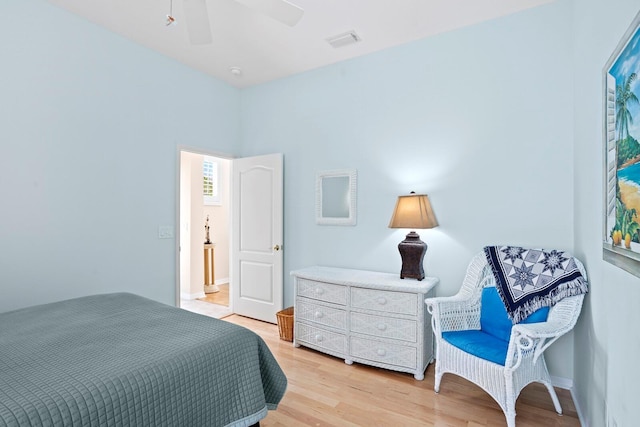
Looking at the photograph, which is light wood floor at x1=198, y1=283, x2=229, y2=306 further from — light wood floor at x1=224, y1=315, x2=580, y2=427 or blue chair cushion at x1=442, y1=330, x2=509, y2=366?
blue chair cushion at x1=442, y1=330, x2=509, y2=366

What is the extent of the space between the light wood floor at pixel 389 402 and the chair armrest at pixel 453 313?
448mm

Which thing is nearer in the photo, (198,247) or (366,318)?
(366,318)

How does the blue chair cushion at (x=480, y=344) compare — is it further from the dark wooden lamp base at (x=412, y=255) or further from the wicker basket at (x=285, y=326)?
the wicker basket at (x=285, y=326)

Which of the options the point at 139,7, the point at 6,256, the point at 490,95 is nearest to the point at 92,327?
Answer: the point at 6,256

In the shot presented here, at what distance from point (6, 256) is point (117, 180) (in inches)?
37.0

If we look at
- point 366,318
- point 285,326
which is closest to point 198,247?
point 285,326

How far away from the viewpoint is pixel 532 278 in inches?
87.5

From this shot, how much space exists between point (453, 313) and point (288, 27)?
2.59 m

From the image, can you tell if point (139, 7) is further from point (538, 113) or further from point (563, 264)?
point (563, 264)

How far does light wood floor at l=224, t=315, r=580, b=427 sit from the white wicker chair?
0.13 metres

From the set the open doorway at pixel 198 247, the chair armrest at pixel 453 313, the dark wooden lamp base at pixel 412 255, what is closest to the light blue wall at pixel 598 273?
the chair armrest at pixel 453 313

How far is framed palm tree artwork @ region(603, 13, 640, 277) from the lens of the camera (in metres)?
1.09

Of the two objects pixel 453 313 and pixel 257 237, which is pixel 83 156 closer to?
pixel 257 237

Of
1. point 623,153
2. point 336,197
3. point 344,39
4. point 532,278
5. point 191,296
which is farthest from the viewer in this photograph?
point 191,296
